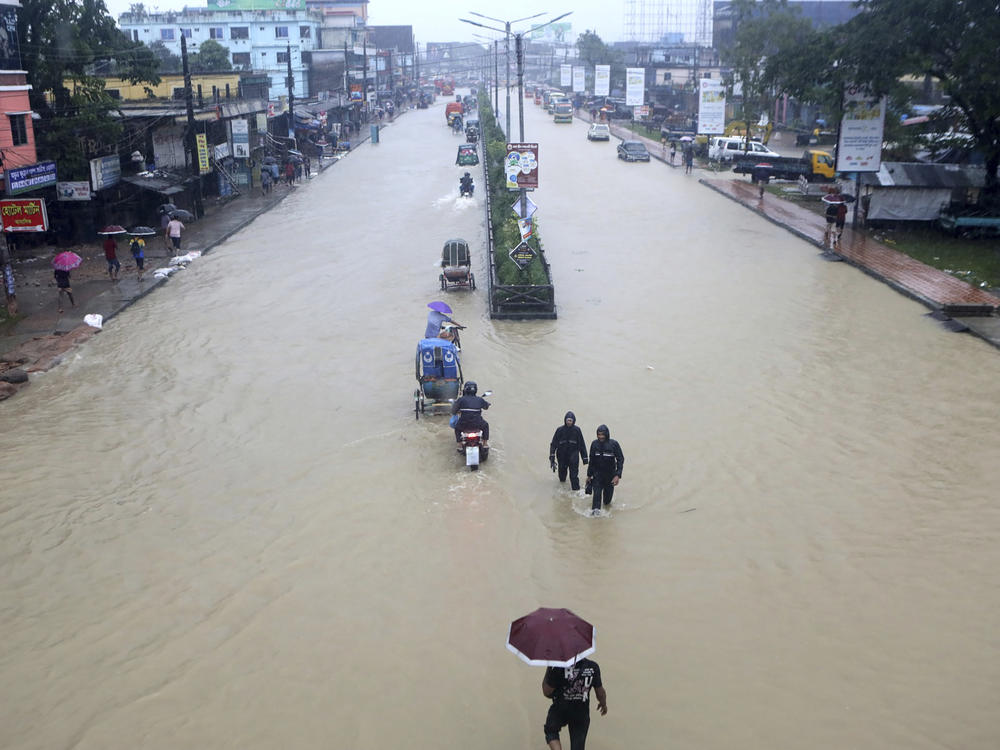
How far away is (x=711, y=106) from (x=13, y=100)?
33550 mm

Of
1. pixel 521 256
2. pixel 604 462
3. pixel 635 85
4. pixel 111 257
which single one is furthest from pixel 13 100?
pixel 635 85

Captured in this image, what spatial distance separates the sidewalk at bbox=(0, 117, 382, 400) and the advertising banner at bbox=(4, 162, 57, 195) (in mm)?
2334

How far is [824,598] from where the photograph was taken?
30.8 feet

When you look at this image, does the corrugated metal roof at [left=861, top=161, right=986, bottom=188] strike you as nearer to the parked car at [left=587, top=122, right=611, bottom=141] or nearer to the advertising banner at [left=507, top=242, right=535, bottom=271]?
the advertising banner at [left=507, top=242, right=535, bottom=271]

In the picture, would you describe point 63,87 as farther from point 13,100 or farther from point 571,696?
point 571,696

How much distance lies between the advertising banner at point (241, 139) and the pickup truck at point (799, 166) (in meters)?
22.8

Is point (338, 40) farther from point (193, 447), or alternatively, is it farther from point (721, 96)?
point (193, 447)

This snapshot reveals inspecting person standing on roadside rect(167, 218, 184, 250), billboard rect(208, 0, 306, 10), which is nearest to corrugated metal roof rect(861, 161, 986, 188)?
person standing on roadside rect(167, 218, 184, 250)

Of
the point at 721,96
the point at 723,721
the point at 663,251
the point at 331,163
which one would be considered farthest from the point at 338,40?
the point at 723,721

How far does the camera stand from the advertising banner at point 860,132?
95.2 feet

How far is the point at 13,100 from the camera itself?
2506 centimetres

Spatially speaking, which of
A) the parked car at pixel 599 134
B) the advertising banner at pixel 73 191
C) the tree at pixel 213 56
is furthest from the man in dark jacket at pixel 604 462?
the tree at pixel 213 56

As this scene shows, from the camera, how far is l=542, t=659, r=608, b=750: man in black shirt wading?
645cm

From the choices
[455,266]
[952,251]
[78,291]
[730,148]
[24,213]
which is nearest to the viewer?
[24,213]
